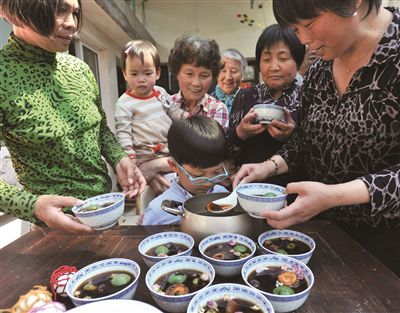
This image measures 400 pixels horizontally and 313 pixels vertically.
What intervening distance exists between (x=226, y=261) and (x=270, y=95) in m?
1.35

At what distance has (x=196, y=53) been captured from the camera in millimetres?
2049

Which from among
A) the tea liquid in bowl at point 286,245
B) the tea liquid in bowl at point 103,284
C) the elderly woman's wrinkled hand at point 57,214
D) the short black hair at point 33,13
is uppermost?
the short black hair at point 33,13

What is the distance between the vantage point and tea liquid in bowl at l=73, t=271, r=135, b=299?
2.91ft

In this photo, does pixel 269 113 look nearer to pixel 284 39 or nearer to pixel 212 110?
pixel 284 39

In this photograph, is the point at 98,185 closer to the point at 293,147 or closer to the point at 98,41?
the point at 293,147

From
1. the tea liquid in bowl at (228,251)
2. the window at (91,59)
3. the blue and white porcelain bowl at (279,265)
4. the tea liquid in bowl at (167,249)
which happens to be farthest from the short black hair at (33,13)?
the window at (91,59)

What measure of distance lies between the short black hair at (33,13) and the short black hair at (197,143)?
0.73 metres

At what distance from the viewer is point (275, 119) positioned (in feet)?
5.38

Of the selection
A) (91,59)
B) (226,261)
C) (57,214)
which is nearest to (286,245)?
(226,261)

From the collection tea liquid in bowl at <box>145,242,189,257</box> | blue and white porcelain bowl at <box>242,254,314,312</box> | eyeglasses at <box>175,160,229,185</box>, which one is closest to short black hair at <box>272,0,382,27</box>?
eyeglasses at <box>175,160,229,185</box>

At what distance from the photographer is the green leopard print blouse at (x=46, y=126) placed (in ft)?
4.18

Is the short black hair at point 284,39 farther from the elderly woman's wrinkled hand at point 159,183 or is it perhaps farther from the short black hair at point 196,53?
the elderly woman's wrinkled hand at point 159,183

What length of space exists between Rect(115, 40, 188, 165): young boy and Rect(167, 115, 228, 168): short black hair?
0.61 m

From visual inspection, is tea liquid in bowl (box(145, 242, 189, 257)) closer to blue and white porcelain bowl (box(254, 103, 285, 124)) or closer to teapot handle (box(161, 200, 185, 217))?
teapot handle (box(161, 200, 185, 217))
